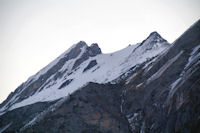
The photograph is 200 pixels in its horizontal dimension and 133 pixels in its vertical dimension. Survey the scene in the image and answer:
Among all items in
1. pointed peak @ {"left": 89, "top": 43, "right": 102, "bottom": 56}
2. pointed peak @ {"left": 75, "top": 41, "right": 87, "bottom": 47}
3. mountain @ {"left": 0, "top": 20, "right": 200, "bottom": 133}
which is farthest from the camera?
pointed peak @ {"left": 75, "top": 41, "right": 87, "bottom": 47}

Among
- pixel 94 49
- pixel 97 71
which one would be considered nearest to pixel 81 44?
pixel 94 49

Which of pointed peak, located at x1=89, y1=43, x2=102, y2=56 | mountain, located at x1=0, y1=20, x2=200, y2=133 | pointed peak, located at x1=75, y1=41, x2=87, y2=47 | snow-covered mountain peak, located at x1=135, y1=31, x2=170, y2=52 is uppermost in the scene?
pointed peak, located at x1=75, y1=41, x2=87, y2=47

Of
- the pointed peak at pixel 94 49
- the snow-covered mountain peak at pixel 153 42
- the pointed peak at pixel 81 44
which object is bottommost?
the snow-covered mountain peak at pixel 153 42

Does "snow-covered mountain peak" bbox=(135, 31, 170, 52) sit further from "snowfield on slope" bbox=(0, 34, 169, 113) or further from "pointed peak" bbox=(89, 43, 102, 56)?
"pointed peak" bbox=(89, 43, 102, 56)

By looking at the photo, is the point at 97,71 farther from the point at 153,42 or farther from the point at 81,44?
the point at 81,44

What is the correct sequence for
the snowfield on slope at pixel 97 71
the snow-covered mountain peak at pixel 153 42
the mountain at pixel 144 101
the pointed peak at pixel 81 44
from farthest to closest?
the pointed peak at pixel 81 44 → the snow-covered mountain peak at pixel 153 42 → the snowfield on slope at pixel 97 71 → the mountain at pixel 144 101

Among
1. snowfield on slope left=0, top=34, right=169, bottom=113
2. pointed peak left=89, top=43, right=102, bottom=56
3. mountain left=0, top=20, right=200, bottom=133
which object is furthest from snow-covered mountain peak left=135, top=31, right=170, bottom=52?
pointed peak left=89, top=43, right=102, bottom=56

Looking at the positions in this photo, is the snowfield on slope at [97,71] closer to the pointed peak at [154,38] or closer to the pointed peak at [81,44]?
the pointed peak at [154,38]

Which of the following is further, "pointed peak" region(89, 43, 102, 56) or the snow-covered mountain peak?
"pointed peak" region(89, 43, 102, 56)

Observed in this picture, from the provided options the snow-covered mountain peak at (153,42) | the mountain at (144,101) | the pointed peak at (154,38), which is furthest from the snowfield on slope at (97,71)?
the mountain at (144,101)

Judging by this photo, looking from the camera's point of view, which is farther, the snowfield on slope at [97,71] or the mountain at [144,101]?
the snowfield on slope at [97,71]

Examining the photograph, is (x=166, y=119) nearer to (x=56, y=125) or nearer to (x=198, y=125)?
(x=198, y=125)

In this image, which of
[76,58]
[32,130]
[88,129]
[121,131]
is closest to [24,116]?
[32,130]

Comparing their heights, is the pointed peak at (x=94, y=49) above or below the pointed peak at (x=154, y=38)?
above
